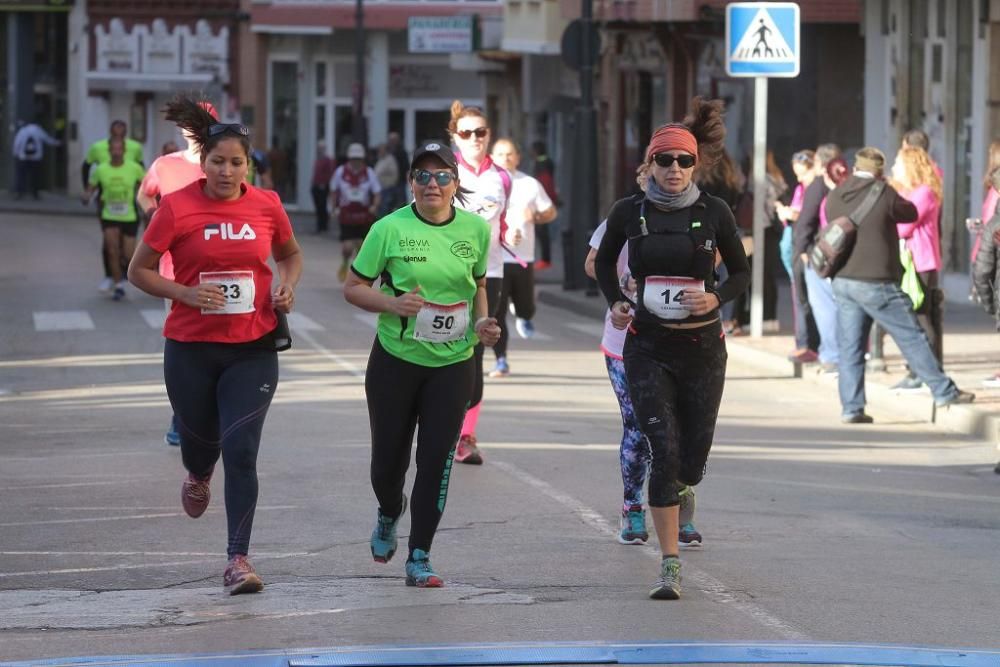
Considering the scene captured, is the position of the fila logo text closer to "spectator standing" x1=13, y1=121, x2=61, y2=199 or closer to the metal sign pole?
the metal sign pole

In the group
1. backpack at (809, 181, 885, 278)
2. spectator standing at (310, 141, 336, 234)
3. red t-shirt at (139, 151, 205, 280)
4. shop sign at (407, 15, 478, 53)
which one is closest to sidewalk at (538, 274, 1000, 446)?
backpack at (809, 181, 885, 278)

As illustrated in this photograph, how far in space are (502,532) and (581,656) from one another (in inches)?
106

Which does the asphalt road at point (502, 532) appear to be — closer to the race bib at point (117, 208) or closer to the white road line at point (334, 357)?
the white road line at point (334, 357)

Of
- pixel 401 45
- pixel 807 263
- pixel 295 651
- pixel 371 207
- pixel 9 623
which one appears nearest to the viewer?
pixel 295 651

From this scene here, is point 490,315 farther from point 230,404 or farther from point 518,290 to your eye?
point 518,290

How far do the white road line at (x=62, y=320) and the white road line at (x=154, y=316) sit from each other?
1.85ft

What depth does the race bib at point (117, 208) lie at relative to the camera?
77.6ft

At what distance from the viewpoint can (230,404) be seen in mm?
8164

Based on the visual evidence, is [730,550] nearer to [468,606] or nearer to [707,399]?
[707,399]

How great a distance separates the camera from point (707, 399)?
826 centimetres

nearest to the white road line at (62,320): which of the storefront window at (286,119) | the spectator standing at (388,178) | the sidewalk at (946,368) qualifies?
the sidewalk at (946,368)

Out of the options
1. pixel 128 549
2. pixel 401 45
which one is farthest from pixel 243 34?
pixel 128 549

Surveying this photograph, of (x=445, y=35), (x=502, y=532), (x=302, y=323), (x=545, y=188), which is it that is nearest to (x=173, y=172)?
(x=502, y=532)

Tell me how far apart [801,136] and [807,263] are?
14905 millimetres
